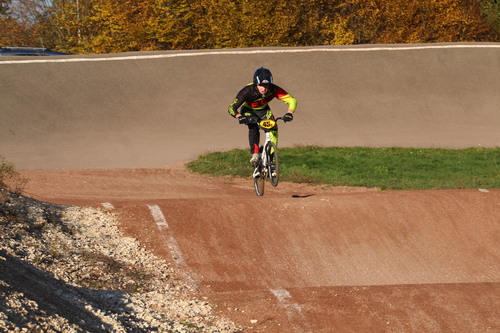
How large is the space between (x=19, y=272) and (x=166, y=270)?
8.48 feet

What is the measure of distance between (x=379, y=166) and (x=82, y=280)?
12.8 m

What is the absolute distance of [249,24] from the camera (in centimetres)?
3512

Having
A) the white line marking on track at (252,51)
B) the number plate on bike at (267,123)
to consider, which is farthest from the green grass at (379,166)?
the number plate on bike at (267,123)

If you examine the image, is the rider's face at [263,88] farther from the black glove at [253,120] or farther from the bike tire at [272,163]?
the bike tire at [272,163]

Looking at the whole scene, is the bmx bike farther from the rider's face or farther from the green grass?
the green grass

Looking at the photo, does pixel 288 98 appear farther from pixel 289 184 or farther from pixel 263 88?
pixel 289 184

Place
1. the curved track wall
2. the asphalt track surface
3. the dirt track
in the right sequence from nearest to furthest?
1. the dirt track
2. the asphalt track surface
3. the curved track wall

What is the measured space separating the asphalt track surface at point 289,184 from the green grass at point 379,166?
92 cm

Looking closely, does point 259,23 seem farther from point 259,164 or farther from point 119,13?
point 259,164

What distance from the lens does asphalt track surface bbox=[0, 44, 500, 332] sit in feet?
32.6

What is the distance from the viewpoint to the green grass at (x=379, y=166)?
19250 mm

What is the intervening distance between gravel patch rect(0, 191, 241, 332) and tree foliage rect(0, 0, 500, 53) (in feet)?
78.8

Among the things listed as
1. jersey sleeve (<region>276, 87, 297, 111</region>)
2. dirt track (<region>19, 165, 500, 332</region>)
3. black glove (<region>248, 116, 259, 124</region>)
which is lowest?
dirt track (<region>19, 165, 500, 332</region>)

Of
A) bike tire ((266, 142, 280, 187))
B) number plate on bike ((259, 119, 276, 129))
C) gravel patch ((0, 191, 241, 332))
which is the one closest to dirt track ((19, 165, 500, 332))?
gravel patch ((0, 191, 241, 332))
